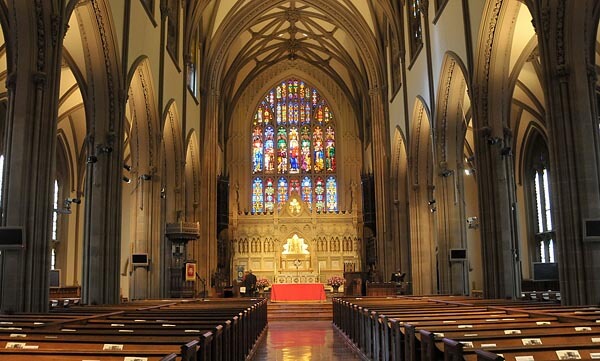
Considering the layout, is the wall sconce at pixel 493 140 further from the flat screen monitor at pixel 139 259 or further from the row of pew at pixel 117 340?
the flat screen monitor at pixel 139 259

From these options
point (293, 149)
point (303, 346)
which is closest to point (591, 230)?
point (303, 346)

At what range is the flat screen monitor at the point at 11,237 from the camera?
934 centimetres

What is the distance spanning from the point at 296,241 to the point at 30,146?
23597mm

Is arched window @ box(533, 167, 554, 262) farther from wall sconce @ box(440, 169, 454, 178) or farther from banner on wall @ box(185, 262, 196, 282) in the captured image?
banner on wall @ box(185, 262, 196, 282)

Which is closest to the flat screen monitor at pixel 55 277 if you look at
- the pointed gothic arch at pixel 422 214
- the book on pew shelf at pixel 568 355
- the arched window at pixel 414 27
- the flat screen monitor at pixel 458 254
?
the flat screen monitor at pixel 458 254

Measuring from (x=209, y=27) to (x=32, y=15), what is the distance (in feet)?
53.7

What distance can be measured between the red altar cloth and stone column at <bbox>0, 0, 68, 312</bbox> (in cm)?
1577

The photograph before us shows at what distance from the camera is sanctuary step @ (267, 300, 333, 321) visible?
20.2 metres

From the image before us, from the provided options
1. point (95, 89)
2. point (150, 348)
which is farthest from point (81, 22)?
point (150, 348)

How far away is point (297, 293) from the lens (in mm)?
25250

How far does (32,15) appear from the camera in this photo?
10.2m

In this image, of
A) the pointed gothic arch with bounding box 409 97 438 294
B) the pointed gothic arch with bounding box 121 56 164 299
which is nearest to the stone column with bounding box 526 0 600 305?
the pointed gothic arch with bounding box 409 97 438 294

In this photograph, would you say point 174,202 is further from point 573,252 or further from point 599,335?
point 599,335

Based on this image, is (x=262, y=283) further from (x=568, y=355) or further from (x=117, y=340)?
(x=568, y=355)
